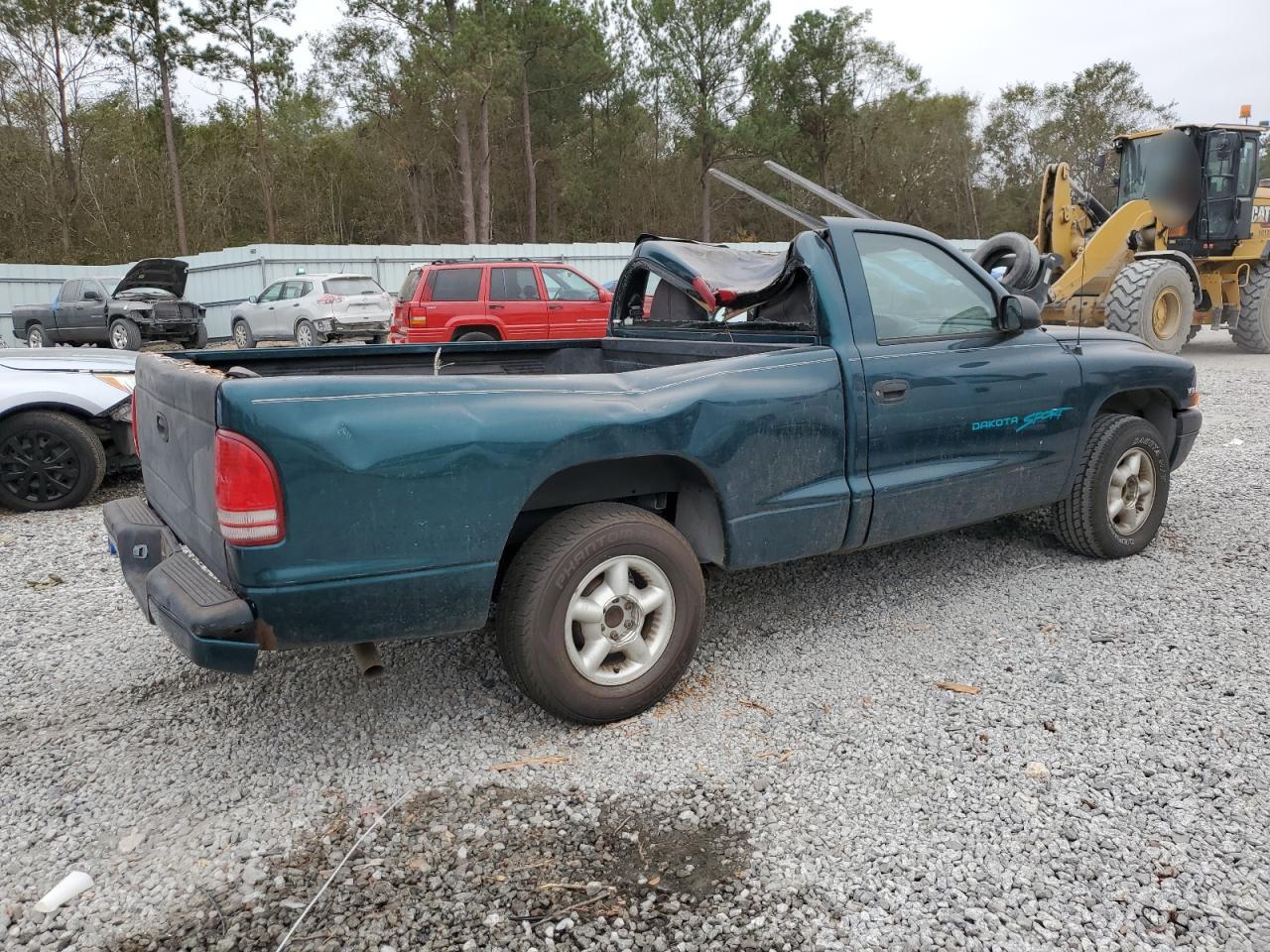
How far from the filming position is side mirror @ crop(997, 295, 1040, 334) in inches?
161

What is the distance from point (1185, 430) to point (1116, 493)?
0.68m

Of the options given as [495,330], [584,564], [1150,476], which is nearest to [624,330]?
[584,564]

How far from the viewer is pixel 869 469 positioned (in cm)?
367

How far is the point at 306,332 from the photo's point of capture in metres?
18.3

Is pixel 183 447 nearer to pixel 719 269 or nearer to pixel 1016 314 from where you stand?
pixel 719 269

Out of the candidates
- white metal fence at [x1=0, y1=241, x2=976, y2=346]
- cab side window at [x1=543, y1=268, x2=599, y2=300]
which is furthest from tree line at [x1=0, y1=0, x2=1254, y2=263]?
cab side window at [x1=543, y1=268, x2=599, y2=300]

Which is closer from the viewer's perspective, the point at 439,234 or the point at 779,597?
the point at 779,597

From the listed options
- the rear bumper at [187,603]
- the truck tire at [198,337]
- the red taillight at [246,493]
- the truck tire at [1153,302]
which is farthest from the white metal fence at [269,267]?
the red taillight at [246,493]

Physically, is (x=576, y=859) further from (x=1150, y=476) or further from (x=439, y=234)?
(x=439, y=234)

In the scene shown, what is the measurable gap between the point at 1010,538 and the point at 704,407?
9.17ft

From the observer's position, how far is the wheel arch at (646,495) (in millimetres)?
3166

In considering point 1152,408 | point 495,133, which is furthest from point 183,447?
point 495,133

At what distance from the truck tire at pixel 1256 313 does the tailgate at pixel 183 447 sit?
50.6 ft

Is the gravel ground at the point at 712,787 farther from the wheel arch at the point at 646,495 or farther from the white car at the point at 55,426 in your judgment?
the white car at the point at 55,426
